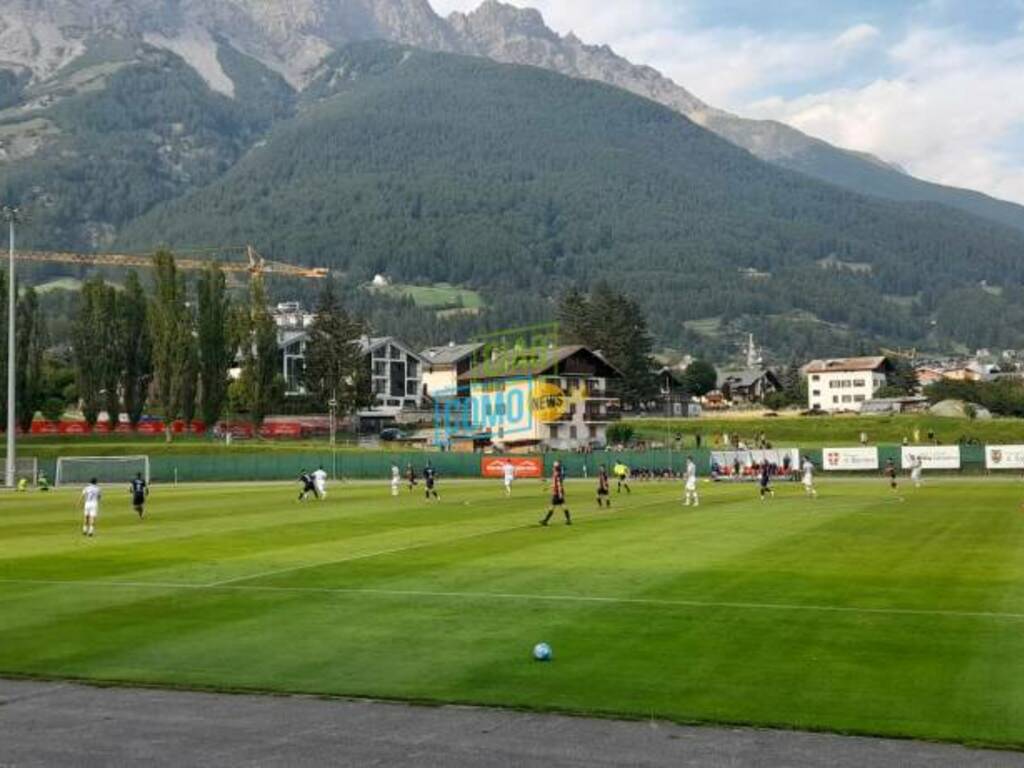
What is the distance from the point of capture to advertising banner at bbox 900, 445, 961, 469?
95562mm

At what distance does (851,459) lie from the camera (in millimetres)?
96562

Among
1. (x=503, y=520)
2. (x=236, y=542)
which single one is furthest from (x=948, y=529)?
(x=236, y=542)

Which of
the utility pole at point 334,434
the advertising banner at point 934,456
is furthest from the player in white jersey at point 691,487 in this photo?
the advertising banner at point 934,456

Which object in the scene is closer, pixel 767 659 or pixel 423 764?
pixel 423 764

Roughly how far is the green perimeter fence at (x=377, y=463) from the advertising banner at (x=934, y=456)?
1.75 feet

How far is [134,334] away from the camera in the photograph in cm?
12019

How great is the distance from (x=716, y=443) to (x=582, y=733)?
123m

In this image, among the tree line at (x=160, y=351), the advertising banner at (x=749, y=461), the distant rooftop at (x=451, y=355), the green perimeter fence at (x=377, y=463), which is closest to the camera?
the advertising banner at (x=749, y=461)

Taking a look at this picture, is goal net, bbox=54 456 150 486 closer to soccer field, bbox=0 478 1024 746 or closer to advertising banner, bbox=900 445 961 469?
soccer field, bbox=0 478 1024 746

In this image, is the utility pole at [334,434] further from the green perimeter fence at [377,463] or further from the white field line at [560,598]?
the white field line at [560,598]

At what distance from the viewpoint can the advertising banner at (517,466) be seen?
9150 cm

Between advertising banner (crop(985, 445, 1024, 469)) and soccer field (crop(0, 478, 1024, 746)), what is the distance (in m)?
57.0

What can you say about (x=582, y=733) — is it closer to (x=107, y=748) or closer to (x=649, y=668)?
(x=649, y=668)

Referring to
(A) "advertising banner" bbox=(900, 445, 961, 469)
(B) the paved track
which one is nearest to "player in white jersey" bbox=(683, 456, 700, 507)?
(B) the paved track
